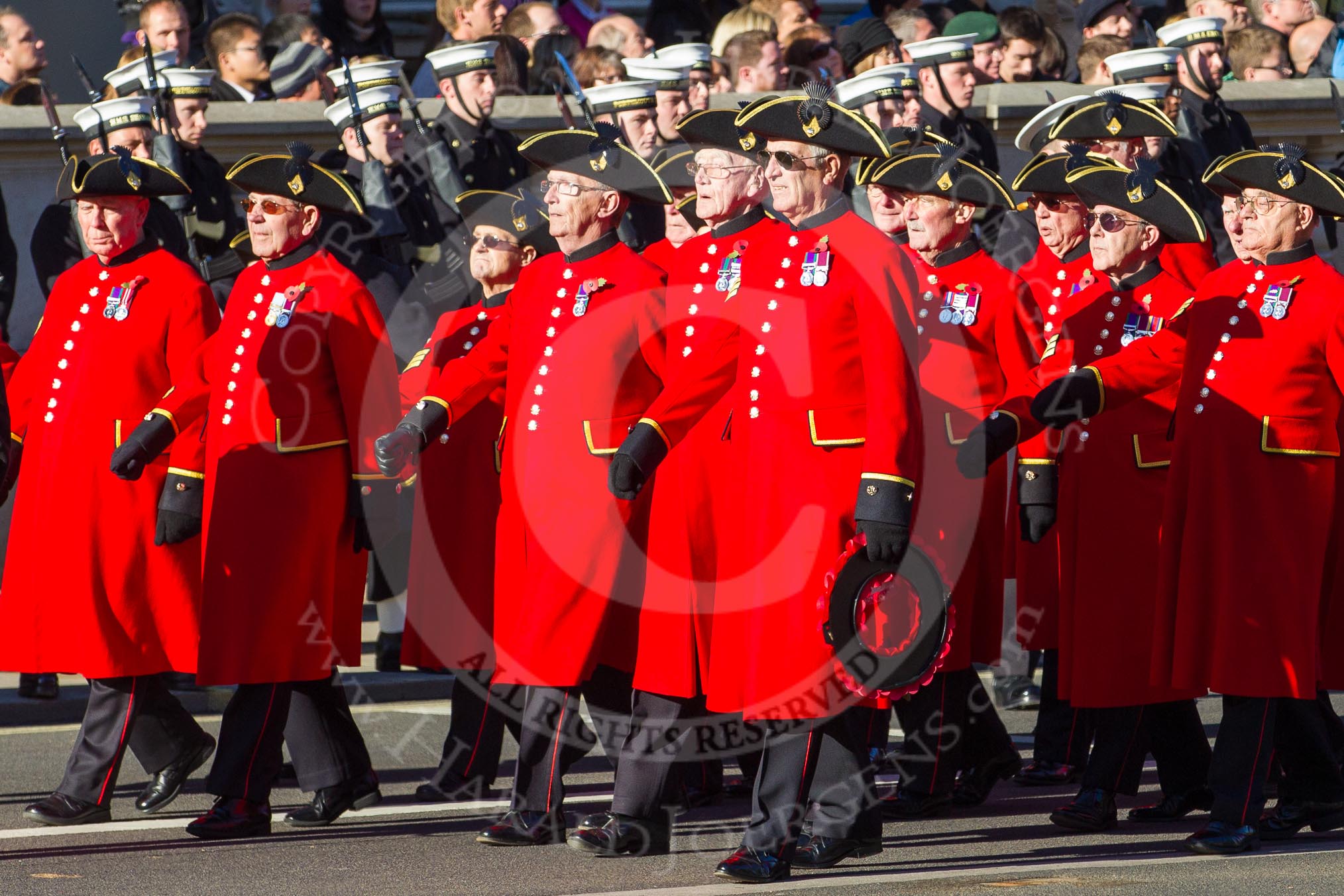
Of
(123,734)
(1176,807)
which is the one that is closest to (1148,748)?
(1176,807)

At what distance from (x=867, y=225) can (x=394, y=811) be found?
262 cm

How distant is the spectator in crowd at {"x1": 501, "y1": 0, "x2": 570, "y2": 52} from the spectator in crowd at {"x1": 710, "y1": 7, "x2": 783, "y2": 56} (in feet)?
2.68

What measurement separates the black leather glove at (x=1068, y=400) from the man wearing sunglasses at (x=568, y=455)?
1.15 m

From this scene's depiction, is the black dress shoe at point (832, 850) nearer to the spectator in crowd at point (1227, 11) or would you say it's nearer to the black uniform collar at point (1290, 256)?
the black uniform collar at point (1290, 256)

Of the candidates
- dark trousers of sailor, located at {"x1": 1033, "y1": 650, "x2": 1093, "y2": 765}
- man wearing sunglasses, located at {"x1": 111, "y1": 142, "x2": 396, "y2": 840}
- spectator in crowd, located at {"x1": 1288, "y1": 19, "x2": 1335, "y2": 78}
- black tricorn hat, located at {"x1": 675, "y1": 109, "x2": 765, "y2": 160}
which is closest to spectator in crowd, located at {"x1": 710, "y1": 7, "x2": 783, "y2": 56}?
spectator in crowd, located at {"x1": 1288, "y1": 19, "x2": 1335, "y2": 78}

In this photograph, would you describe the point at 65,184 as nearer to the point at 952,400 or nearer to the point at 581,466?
the point at 581,466

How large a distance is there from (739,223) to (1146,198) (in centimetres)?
130

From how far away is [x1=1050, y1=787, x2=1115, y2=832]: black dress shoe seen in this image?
25.0 feet

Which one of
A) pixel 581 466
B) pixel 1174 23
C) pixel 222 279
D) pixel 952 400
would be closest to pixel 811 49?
pixel 1174 23

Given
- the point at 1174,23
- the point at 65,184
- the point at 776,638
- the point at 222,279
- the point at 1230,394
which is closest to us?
the point at 776,638

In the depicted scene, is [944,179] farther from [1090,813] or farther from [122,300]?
[122,300]

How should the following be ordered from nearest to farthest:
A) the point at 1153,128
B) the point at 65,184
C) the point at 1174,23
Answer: the point at 65,184, the point at 1153,128, the point at 1174,23

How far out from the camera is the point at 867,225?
682cm

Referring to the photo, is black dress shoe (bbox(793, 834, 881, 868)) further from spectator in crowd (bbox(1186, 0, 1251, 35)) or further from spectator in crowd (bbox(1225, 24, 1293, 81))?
spectator in crowd (bbox(1186, 0, 1251, 35))
